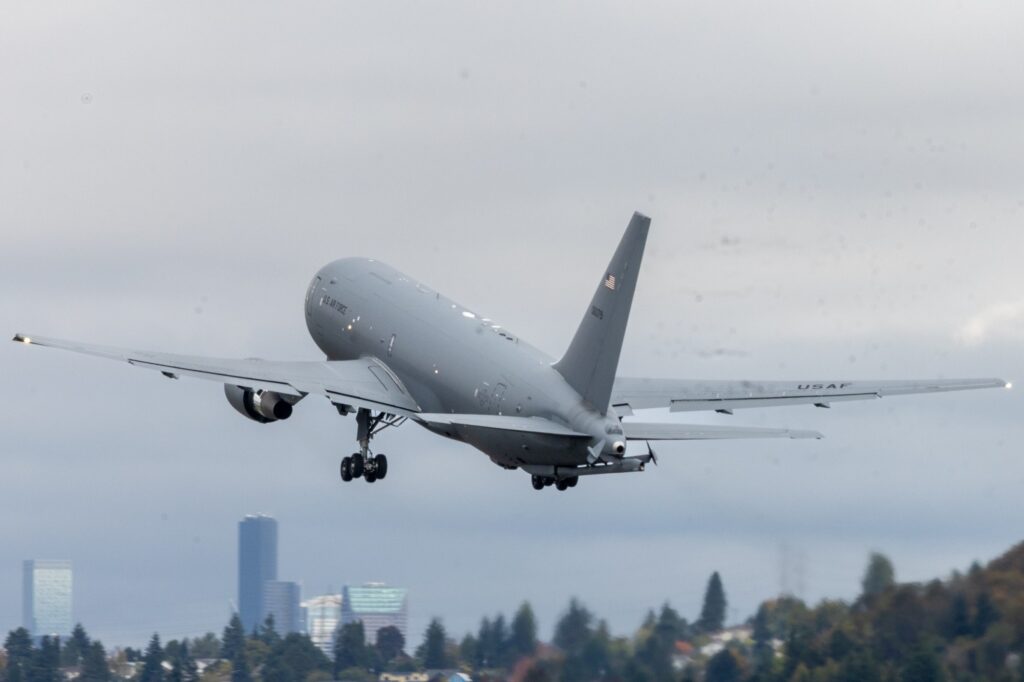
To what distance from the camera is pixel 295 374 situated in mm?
93125

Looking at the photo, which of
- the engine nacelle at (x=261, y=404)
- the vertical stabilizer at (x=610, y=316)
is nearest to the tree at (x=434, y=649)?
the engine nacelle at (x=261, y=404)

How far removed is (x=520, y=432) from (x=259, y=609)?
72.6m

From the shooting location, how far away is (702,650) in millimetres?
88562

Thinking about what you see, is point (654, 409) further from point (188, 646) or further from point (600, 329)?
point (188, 646)

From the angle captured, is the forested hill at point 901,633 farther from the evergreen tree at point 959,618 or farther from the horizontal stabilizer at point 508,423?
the horizontal stabilizer at point 508,423

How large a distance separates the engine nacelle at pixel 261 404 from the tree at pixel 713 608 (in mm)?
16237

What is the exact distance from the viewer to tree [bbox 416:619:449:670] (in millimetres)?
98625

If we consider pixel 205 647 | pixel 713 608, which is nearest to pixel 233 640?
pixel 205 647

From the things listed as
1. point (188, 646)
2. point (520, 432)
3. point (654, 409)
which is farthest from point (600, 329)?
point (188, 646)

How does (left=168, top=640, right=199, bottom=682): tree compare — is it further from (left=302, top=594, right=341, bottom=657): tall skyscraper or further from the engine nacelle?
the engine nacelle

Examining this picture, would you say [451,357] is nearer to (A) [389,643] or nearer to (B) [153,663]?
(A) [389,643]

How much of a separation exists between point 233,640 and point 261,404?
19856mm

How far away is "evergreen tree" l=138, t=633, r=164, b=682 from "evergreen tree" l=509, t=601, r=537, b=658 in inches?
1015

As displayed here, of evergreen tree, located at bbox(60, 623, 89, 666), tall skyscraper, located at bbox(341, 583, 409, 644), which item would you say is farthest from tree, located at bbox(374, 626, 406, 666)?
evergreen tree, located at bbox(60, 623, 89, 666)
